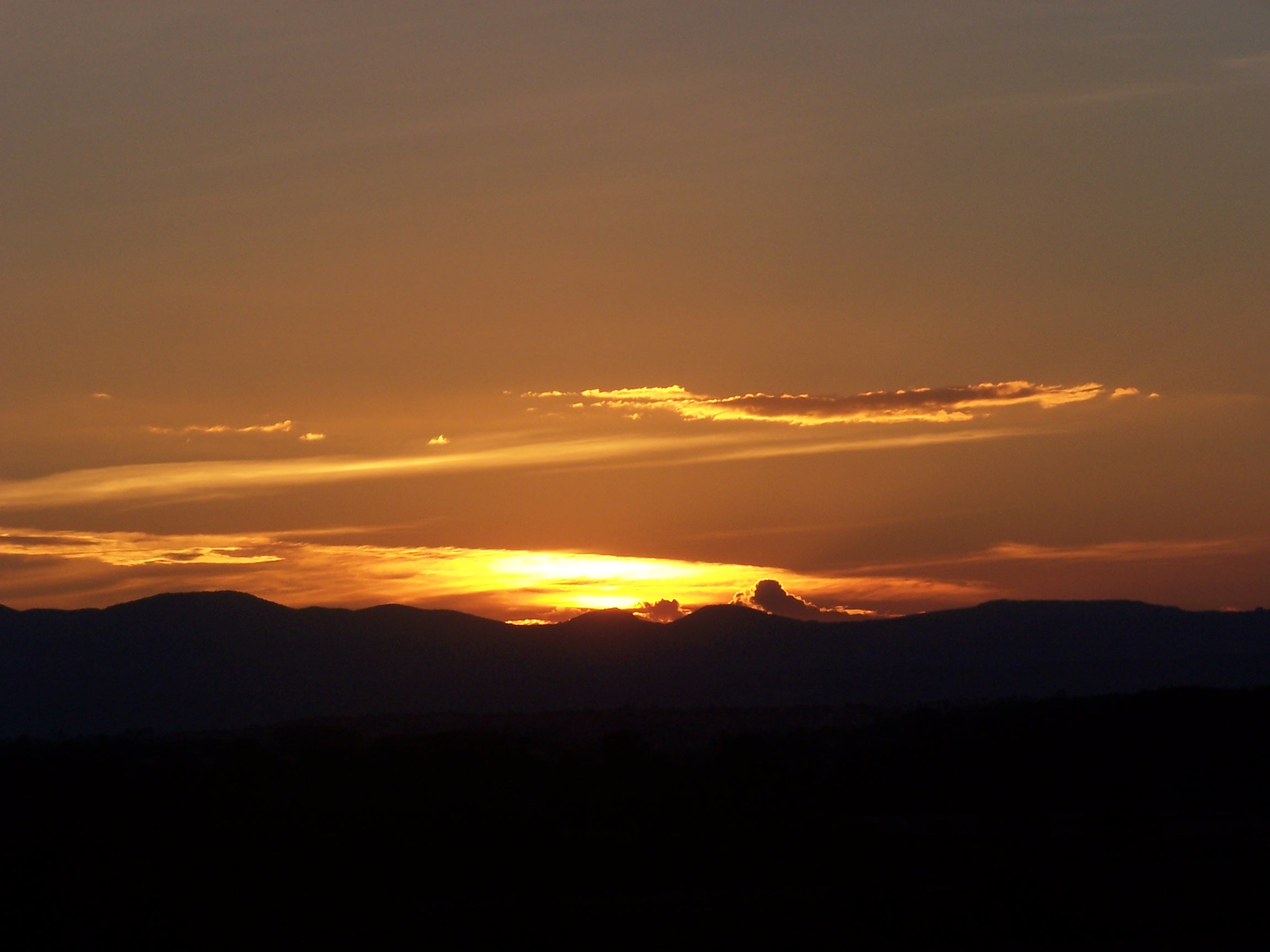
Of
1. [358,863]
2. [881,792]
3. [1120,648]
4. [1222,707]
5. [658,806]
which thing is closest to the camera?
[358,863]

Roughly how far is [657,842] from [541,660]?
9085cm

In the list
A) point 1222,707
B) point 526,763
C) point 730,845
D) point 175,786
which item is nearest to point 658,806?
point 730,845

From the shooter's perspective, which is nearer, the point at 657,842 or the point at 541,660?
the point at 657,842

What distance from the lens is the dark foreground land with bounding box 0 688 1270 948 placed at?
909 inches

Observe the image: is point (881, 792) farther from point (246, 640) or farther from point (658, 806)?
point (246, 640)

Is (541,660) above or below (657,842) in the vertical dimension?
above

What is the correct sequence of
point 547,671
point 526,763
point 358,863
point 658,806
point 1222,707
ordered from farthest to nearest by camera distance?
point 547,671 < point 1222,707 < point 526,763 < point 658,806 < point 358,863

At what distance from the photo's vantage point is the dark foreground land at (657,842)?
75.7 ft

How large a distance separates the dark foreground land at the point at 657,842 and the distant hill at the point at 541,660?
60715 millimetres

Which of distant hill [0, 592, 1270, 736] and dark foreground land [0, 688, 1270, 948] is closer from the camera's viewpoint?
dark foreground land [0, 688, 1270, 948]

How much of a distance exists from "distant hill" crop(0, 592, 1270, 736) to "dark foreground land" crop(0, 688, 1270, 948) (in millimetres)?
60715

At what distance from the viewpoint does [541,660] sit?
120500 mm

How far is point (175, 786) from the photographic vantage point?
111ft

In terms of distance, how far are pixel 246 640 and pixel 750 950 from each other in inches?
4031
